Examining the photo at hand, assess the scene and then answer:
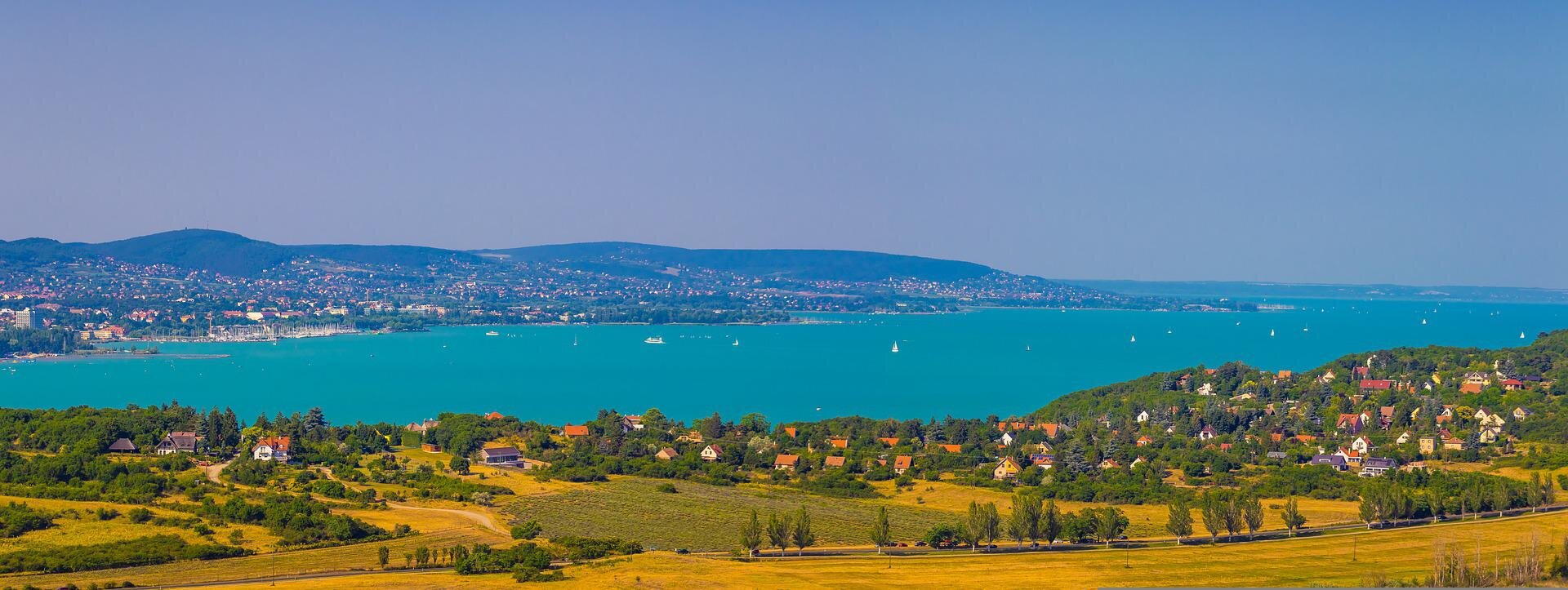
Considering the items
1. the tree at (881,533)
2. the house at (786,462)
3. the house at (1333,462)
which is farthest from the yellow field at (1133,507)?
the tree at (881,533)

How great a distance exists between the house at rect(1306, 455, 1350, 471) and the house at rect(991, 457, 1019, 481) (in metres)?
10.1

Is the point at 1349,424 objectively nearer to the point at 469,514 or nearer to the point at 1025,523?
the point at 1025,523

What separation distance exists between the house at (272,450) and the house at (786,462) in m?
15.5

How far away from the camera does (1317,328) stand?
177375mm

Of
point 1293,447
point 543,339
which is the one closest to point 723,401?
point 1293,447

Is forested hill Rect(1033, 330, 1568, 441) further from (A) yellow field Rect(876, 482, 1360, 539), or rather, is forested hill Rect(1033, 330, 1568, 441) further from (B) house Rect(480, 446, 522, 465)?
(B) house Rect(480, 446, 522, 465)

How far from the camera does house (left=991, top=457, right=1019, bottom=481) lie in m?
45.0

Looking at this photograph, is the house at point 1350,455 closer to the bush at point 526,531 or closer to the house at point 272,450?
the bush at point 526,531

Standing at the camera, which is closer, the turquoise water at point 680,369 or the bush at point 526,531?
the bush at point 526,531

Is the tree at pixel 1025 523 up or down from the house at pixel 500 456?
up

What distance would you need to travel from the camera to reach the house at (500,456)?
156ft

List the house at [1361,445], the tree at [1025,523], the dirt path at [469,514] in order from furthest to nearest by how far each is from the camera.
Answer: the house at [1361,445] < the dirt path at [469,514] < the tree at [1025,523]

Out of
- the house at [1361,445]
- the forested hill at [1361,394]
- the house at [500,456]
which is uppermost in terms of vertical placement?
the forested hill at [1361,394]

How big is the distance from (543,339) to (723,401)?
225ft
